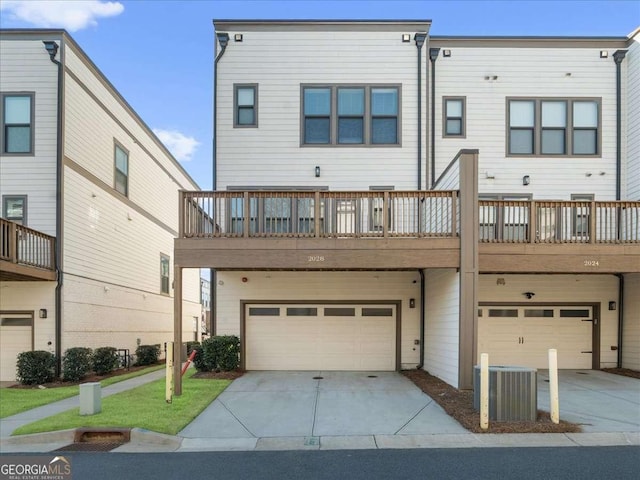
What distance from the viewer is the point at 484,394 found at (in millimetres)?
6797

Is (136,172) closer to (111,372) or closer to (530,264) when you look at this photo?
(111,372)

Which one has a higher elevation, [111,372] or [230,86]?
[230,86]

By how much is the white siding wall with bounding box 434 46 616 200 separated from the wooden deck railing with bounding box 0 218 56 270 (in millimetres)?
10998

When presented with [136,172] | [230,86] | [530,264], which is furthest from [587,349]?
[136,172]

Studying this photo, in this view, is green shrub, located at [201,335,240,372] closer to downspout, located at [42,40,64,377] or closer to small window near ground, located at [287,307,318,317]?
small window near ground, located at [287,307,318,317]

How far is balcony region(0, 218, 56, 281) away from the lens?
10656mm

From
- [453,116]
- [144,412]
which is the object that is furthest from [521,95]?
[144,412]

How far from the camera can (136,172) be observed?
17844 millimetres

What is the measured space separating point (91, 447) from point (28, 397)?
4.75 metres

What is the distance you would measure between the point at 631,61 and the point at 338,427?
13165mm

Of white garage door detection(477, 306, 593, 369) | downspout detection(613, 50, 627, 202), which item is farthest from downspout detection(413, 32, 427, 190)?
downspout detection(613, 50, 627, 202)

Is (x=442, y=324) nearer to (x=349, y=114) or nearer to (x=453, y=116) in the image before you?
(x=453, y=116)

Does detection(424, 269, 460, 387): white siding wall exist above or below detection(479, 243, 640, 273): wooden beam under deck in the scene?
below

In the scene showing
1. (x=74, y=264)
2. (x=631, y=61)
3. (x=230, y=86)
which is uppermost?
(x=631, y=61)
